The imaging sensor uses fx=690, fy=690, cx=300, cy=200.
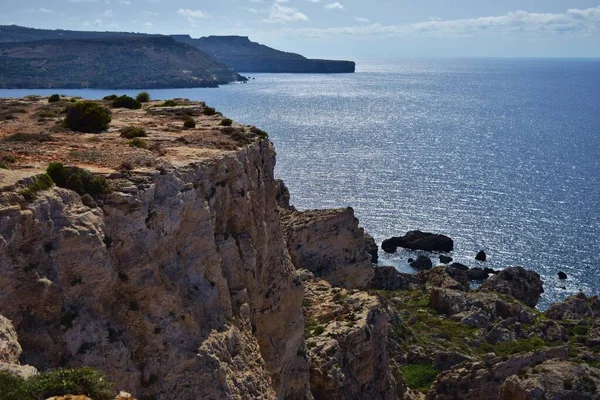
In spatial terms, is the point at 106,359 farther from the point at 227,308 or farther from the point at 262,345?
the point at 262,345

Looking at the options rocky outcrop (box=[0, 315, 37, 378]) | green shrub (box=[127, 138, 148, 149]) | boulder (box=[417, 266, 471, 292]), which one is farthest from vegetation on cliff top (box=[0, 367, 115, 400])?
boulder (box=[417, 266, 471, 292])

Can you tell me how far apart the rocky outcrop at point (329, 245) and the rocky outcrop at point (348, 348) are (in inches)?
380

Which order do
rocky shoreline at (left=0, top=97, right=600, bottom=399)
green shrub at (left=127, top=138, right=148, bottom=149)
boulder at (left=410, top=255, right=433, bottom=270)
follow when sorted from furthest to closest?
1. boulder at (left=410, top=255, right=433, bottom=270)
2. green shrub at (left=127, top=138, right=148, bottom=149)
3. rocky shoreline at (left=0, top=97, right=600, bottom=399)

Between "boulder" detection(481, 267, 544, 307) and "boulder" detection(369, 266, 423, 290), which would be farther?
"boulder" detection(481, 267, 544, 307)

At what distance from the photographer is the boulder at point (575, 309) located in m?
68.3

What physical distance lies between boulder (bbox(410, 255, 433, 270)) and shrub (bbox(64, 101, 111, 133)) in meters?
67.4

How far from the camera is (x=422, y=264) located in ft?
301

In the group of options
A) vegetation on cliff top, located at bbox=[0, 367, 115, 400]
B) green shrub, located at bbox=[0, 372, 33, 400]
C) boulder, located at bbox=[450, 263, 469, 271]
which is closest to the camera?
green shrub, located at bbox=[0, 372, 33, 400]

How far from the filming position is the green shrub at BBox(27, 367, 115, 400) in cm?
1206

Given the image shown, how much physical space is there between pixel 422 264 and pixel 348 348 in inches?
2323

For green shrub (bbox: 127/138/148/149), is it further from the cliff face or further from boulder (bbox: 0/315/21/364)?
boulder (bbox: 0/315/21/364)

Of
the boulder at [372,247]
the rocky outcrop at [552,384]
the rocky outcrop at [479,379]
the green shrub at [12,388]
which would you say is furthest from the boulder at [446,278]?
the green shrub at [12,388]

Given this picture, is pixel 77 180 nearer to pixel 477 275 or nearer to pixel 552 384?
pixel 552 384

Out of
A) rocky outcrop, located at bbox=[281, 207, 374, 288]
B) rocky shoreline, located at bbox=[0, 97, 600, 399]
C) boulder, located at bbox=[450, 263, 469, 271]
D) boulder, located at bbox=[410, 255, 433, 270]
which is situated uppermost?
rocky shoreline, located at bbox=[0, 97, 600, 399]
